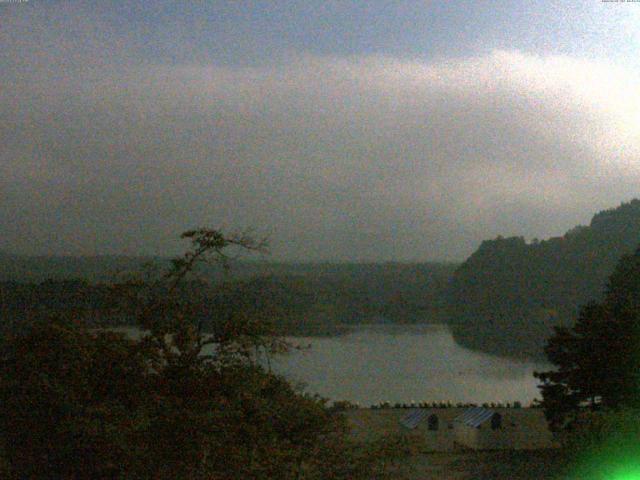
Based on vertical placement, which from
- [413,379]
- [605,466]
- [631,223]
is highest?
[631,223]

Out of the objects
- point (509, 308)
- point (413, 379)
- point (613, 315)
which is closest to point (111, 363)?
point (613, 315)

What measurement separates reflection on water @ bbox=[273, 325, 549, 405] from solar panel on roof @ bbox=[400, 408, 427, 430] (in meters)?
1.97

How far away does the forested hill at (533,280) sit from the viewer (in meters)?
45.2

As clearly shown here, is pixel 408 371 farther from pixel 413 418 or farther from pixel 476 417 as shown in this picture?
pixel 476 417

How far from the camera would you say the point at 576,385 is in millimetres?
12117

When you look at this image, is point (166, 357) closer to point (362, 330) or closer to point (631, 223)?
point (362, 330)

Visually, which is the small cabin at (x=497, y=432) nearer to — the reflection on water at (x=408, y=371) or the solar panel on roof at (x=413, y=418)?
the solar panel on roof at (x=413, y=418)

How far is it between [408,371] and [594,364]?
53.0 feet

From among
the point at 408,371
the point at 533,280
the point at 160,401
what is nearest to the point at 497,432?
the point at 160,401

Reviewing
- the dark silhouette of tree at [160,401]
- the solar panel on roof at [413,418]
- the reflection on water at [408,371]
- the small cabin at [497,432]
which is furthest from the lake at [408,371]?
the dark silhouette of tree at [160,401]

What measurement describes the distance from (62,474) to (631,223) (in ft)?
162

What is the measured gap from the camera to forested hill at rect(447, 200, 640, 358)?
4522 cm

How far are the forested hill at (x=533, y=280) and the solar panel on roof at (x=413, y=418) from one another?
27290mm

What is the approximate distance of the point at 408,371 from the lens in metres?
28.0
